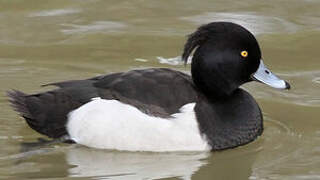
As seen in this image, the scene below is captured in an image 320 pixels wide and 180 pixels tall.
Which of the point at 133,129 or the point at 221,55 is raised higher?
the point at 221,55

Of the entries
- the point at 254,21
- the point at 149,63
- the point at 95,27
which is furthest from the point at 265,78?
the point at 95,27

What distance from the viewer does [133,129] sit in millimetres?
7125

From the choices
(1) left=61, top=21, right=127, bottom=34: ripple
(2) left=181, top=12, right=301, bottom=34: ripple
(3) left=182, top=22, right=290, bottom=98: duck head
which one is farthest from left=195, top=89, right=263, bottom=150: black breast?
(1) left=61, top=21, right=127, bottom=34: ripple

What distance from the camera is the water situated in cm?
700

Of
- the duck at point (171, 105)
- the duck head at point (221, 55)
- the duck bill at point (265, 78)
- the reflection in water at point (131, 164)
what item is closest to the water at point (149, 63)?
the reflection in water at point (131, 164)

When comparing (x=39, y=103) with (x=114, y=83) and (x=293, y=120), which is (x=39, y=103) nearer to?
(x=114, y=83)

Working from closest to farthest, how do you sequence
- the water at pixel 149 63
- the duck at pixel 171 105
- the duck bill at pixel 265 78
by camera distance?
1. the water at pixel 149 63
2. the duck at pixel 171 105
3. the duck bill at pixel 265 78

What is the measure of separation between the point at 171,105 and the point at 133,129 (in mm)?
324

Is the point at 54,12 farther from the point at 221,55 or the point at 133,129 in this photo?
the point at 133,129

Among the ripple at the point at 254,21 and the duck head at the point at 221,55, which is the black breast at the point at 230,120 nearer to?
the duck head at the point at 221,55

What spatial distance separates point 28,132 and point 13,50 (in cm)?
190

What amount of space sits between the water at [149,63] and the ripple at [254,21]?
0.03 feet

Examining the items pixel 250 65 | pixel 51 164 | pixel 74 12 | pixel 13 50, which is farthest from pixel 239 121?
pixel 74 12

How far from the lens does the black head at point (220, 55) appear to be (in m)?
7.34
